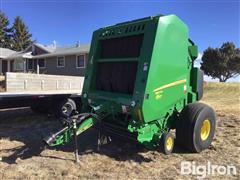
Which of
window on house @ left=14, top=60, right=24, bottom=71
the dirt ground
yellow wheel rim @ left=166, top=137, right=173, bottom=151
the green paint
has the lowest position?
the dirt ground

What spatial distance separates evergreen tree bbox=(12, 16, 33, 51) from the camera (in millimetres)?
55188

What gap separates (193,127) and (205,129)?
63 cm

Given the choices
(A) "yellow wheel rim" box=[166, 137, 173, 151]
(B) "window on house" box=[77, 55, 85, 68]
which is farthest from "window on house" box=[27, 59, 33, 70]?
(A) "yellow wheel rim" box=[166, 137, 173, 151]

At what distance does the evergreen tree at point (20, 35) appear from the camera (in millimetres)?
55188

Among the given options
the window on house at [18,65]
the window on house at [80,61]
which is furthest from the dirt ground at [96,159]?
the window on house at [18,65]

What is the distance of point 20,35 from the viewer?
55719 millimetres

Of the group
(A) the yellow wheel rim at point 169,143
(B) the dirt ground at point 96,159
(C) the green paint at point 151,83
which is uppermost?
(C) the green paint at point 151,83

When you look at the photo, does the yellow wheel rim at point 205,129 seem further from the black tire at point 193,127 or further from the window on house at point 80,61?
the window on house at point 80,61

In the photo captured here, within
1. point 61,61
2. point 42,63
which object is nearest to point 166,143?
point 61,61

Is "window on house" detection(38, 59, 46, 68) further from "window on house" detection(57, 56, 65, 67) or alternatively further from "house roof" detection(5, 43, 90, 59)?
"window on house" detection(57, 56, 65, 67)

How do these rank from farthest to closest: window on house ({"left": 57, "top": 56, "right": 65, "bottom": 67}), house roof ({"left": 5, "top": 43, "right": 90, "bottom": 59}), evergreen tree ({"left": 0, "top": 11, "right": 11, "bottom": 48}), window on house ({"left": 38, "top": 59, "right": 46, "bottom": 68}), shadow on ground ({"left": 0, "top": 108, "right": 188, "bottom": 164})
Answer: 1. evergreen tree ({"left": 0, "top": 11, "right": 11, "bottom": 48})
2. window on house ({"left": 38, "top": 59, "right": 46, "bottom": 68})
3. window on house ({"left": 57, "top": 56, "right": 65, "bottom": 67})
4. house roof ({"left": 5, "top": 43, "right": 90, "bottom": 59})
5. shadow on ground ({"left": 0, "top": 108, "right": 188, "bottom": 164})

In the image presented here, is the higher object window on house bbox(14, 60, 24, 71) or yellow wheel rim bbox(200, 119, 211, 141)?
window on house bbox(14, 60, 24, 71)

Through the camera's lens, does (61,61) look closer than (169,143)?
No

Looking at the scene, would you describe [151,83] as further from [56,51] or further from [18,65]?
[18,65]
